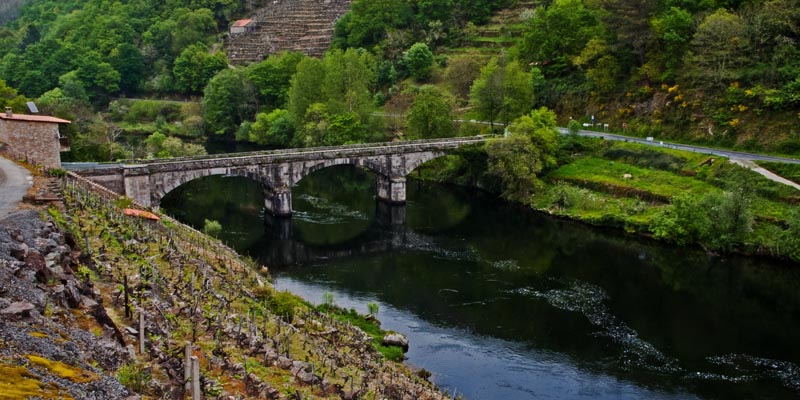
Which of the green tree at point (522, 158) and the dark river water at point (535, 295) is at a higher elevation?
the green tree at point (522, 158)

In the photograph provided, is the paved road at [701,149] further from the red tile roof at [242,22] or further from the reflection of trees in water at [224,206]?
the red tile roof at [242,22]

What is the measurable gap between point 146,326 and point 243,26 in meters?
129

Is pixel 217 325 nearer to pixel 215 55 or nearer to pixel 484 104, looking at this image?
pixel 484 104

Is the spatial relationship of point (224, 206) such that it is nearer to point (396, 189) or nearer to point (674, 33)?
point (396, 189)

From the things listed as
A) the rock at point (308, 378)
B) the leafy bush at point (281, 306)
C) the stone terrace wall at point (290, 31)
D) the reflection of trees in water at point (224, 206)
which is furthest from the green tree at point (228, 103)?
the rock at point (308, 378)

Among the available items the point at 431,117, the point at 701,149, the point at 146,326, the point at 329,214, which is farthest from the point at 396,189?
the point at 146,326

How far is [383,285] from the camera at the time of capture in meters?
47.6

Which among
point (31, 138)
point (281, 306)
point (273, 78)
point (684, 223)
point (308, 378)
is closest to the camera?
point (308, 378)

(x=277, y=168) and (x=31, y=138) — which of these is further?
(x=277, y=168)

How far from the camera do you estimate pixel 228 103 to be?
110 meters

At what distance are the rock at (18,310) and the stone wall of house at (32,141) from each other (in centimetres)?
2686

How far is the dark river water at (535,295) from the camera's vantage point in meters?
34.7

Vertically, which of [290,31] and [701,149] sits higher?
[290,31]

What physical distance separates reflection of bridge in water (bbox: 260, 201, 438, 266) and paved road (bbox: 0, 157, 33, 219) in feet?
65.4
